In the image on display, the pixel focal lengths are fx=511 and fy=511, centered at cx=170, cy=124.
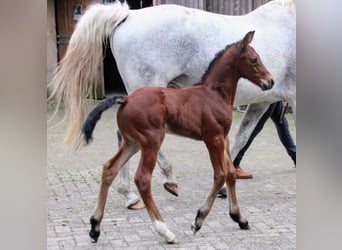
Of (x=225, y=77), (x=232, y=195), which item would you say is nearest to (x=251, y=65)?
(x=225, y=77)

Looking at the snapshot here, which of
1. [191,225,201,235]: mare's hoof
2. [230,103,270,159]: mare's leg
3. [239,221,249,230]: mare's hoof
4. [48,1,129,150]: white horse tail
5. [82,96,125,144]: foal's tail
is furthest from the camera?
[230,103,270,159]: mare's leg

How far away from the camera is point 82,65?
2.55 metres

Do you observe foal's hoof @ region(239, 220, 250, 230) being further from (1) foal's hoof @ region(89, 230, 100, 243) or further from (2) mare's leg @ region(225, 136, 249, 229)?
(1) foal's hoof @ region(89, 230, 100, 243)

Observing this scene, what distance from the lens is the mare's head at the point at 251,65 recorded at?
7.82 ft

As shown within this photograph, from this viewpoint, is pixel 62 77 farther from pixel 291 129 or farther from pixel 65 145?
pixel 291 129

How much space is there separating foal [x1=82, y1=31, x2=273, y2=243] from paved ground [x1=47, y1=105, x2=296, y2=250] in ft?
0.56

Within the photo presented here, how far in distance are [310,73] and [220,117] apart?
1193 mm

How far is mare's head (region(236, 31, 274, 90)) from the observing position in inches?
93.8

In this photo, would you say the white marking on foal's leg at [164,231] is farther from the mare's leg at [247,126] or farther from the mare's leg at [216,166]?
the mare's leg at [247,126]

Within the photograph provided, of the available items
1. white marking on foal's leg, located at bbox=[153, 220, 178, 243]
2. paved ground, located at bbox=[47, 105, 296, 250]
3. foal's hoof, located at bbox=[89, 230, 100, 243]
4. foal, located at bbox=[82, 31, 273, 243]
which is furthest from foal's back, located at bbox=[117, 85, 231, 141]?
foal's hoof, located at bbox=[89, 230, 100, 243]

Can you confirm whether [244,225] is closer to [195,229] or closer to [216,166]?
[195,229]

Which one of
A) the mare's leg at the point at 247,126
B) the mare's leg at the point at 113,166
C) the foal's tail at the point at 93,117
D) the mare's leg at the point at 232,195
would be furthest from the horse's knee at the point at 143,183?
the mare's leg at the point at 247,126

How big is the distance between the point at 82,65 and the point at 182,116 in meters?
0.59

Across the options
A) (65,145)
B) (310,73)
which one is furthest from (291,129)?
(310,73)
